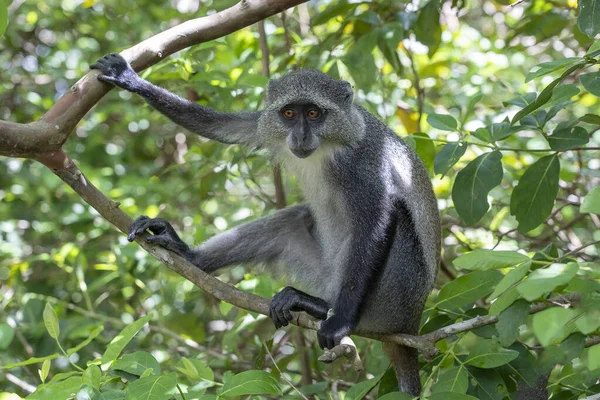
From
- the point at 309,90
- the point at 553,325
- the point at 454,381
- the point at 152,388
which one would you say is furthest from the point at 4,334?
the point at 553,325

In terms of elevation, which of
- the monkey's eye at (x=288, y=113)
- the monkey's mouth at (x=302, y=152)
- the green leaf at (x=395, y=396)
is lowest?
the green leaf at (x=395, y=396)

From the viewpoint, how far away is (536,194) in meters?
4.88

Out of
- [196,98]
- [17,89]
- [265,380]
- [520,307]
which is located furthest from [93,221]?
[520,307]

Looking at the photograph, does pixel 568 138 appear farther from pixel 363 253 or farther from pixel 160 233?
pixel 160 233

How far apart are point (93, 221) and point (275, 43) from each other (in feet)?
10.9

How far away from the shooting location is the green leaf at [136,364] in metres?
3.96

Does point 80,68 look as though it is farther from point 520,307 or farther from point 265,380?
point 520,307

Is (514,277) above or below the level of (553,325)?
above

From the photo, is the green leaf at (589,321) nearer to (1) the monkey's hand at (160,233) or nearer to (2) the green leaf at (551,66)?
(2) the green leaf at (551,66)

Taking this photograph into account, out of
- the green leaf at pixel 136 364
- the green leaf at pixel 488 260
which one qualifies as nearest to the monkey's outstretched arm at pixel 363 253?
the green leaf at pixel 136 364

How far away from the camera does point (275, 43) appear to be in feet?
30.8

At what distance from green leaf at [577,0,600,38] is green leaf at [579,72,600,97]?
36 cm

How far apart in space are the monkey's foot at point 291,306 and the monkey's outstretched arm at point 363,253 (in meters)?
0.19

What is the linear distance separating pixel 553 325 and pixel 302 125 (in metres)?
3.62
